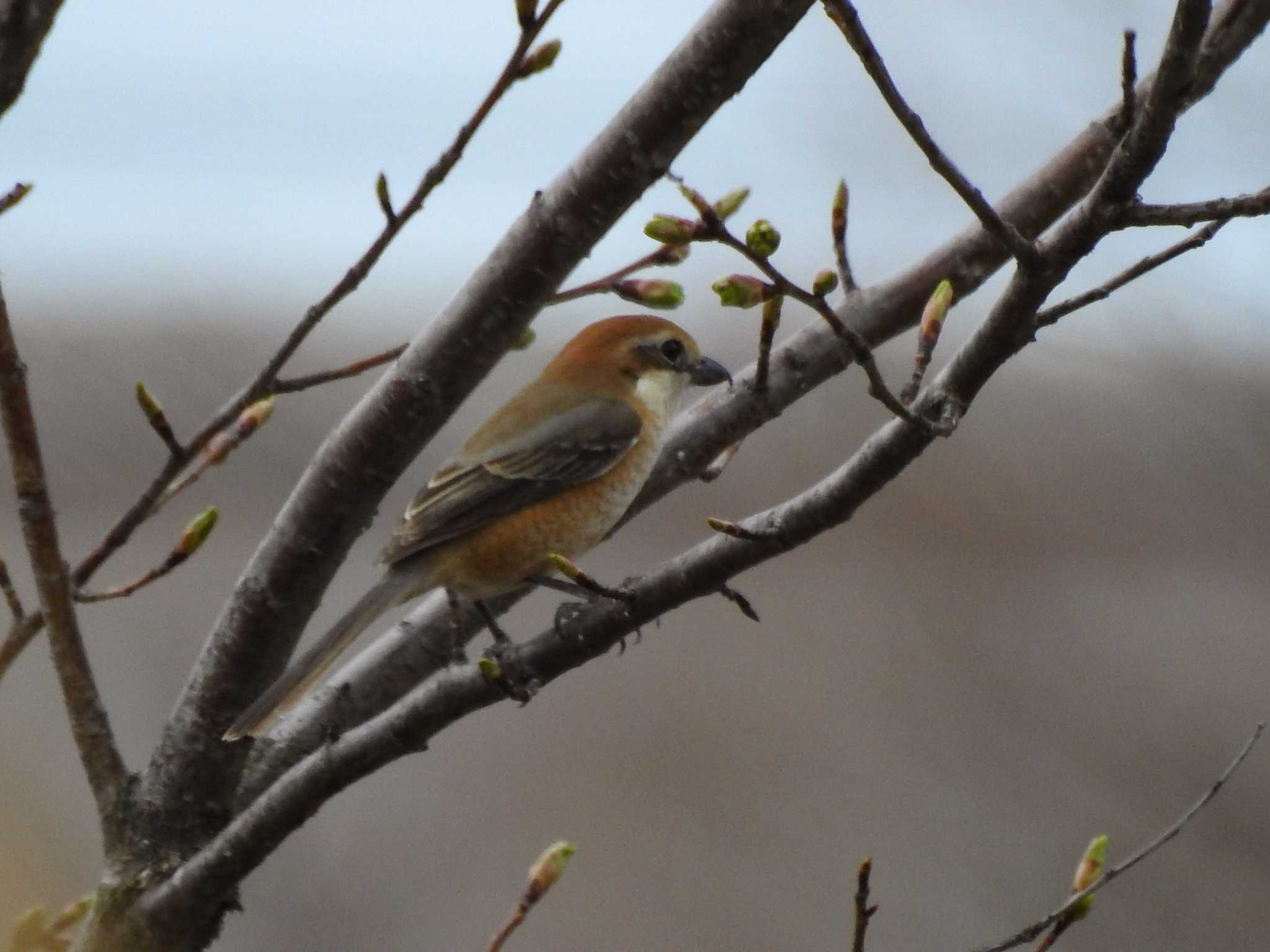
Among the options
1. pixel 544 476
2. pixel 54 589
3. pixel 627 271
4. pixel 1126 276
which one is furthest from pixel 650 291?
pixel 544 476

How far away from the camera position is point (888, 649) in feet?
16.7

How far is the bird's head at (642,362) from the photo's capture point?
4.06 m

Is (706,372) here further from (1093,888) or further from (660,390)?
(1093,888)

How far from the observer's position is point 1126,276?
174cm

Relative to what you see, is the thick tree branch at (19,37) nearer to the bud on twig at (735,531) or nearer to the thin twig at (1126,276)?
the bud on twig at (735,531)

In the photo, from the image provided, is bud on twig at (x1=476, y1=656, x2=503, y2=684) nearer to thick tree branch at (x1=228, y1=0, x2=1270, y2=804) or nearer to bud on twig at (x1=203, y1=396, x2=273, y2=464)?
bud on twig at (x1=203, y1=396, x2=273, y2=464)

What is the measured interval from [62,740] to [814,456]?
9.71 feet

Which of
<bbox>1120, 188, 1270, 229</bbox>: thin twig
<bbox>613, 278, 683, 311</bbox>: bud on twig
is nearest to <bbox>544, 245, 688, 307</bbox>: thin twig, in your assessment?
<bbox>613, 278, 683, 311</bbox>: bud on twig

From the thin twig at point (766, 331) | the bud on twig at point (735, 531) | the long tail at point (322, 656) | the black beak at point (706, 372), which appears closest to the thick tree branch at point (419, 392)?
the long tail at point (322, 656)

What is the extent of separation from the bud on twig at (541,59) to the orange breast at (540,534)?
1423 millimetres

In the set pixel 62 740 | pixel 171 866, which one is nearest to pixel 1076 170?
pixel 171 866

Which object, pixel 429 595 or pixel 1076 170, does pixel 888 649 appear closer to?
pixel 429 595

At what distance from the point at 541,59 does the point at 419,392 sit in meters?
0.52

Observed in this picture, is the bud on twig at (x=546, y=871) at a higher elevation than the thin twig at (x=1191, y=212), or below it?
below
